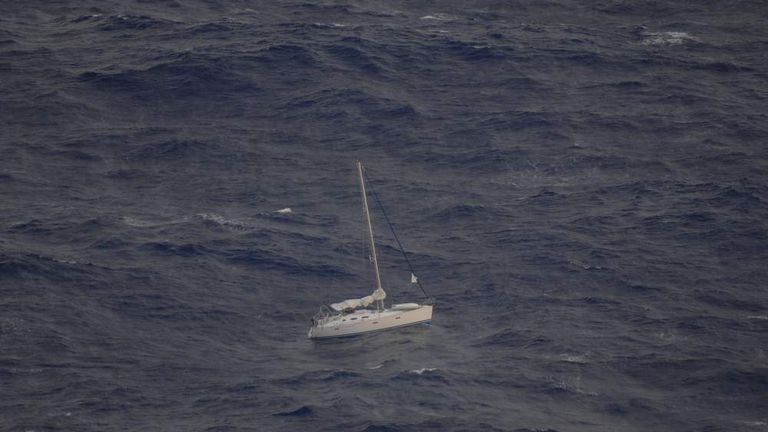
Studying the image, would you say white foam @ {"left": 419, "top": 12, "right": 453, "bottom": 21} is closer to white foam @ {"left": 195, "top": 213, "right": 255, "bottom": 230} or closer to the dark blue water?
the dark blue water

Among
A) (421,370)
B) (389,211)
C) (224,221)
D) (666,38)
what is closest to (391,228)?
(389,211)

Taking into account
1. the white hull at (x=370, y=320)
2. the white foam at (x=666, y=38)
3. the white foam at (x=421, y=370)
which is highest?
the white foam at (x=666, y=38)

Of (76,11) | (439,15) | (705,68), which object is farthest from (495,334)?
(76,11)

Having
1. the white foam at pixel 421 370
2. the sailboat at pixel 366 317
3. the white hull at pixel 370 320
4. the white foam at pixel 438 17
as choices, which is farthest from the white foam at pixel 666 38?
the white foam at pixel 421 370

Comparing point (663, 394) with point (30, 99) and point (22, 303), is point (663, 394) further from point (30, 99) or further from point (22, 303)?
point (30, 99)

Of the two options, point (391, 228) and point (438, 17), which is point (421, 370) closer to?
point (391, 228)

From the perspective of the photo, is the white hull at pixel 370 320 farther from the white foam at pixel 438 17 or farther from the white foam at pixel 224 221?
the white foam at pixel 438 17
